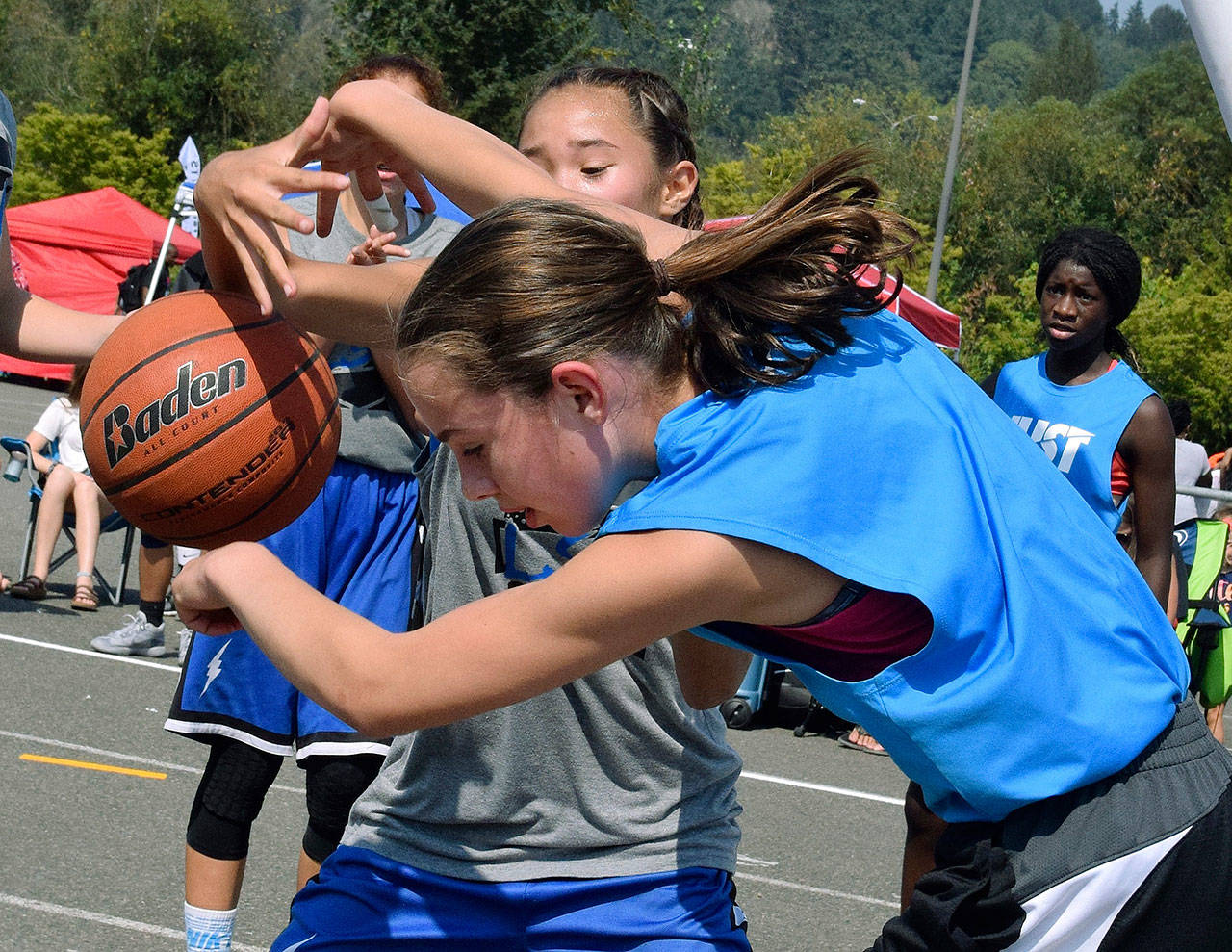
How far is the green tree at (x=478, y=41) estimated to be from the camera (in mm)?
35031

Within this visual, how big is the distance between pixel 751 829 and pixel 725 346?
426 cm

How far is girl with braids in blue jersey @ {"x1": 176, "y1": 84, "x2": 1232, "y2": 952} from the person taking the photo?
164 centimetres

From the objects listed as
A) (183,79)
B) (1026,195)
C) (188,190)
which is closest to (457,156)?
(188,190)

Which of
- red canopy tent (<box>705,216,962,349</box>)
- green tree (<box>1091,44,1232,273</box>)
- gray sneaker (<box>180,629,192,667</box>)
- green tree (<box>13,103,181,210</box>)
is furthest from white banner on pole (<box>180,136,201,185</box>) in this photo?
green tree (<box>1091,44,1232,273</box>)

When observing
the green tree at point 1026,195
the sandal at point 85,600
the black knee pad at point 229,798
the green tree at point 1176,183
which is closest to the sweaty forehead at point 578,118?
the black knee pad at point 229,798

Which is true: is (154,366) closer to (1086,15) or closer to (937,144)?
(937,144)

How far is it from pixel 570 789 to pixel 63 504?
7.54 metres

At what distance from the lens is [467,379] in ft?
5.84

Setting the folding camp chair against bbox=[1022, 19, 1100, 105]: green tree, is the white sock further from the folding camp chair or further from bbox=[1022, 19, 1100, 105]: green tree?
bbox=[1022, 19, 1100, 105]: green tree

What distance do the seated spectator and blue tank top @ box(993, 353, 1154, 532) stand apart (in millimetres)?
5894

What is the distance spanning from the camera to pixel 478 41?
35.6 metres

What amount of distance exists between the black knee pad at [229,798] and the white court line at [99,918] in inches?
34.7

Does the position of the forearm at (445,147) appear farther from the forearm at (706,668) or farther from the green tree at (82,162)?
the green tree at (82,162)

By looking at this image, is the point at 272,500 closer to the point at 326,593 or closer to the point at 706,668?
the point at 706,668
